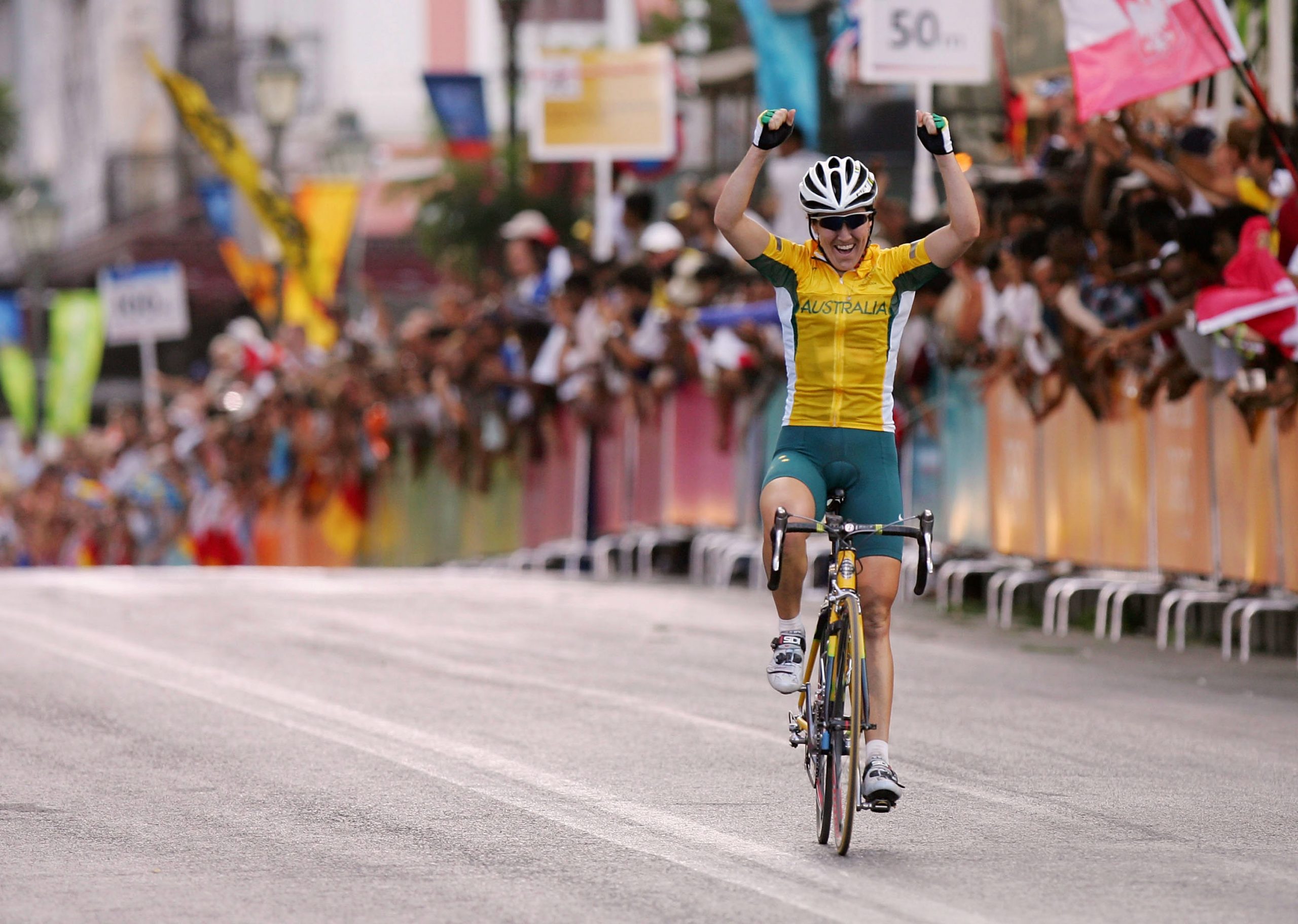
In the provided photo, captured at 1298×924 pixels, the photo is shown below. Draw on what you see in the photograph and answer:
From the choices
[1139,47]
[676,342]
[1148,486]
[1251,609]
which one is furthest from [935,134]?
[676,342]

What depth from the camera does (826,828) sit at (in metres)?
8.18

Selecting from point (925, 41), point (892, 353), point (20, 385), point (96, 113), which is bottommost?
point (20, 385)

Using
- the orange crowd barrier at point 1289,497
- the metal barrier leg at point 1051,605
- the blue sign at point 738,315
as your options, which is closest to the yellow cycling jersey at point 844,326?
the orange crowd barrier at point 1289,497

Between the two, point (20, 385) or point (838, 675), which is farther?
point (20, 385)

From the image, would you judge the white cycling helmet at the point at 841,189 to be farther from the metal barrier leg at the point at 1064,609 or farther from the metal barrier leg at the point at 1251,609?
the metal barrier leg at the point at 1064,609

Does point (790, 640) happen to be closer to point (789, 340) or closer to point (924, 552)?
point (924, 552)

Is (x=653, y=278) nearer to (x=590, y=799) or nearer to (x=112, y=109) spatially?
(x=590, y=799)

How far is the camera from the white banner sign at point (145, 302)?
117 feet

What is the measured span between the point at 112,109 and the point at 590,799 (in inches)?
2340

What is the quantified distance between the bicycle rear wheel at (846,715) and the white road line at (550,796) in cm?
20

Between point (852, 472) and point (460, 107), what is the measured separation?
22752 millimetres

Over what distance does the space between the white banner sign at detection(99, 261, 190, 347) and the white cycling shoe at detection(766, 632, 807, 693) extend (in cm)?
2787

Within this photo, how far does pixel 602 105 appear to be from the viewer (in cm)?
2591

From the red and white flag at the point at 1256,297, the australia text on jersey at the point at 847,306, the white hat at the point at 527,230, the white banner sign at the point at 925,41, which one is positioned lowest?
the australia text on jersey at the point at 847,306
